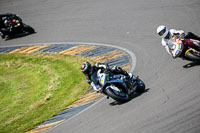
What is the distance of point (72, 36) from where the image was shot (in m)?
19.1

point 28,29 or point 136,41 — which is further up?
point 136,41

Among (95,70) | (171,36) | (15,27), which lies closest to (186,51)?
(171,36)

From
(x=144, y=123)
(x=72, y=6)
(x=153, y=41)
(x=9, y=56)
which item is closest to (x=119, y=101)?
(x=144, y=123)

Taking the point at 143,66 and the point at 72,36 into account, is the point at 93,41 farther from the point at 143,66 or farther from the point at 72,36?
the point at 143,66

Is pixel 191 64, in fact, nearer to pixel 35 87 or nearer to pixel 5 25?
pixel 35 87

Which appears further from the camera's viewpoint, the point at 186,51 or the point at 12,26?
the point at 12,26

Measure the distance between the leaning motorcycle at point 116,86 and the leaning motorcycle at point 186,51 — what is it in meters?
1.86

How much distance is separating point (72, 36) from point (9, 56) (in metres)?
3.87

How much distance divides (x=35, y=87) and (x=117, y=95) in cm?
620

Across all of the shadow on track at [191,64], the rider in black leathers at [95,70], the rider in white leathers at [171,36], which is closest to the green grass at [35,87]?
the rider in black leathers at [95,70]

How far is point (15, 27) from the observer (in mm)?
21078

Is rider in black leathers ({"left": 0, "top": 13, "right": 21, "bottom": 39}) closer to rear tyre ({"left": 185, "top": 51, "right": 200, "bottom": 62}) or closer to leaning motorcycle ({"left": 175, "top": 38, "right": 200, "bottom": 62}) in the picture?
leaning motorcycle ({"left": 175, "top": 38, "right": 200, "bottom": 62})

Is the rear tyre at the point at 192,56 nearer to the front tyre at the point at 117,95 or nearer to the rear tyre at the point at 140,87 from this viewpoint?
the rear tyre at the point at 140,87

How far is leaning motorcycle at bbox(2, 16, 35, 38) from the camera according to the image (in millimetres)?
20953
